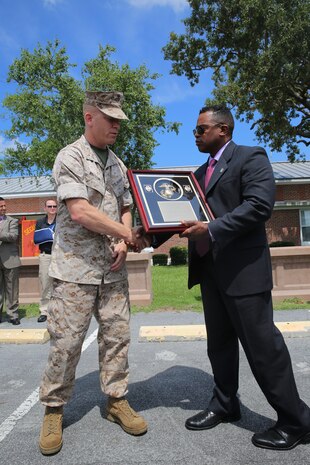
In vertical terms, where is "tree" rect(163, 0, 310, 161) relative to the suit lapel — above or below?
above

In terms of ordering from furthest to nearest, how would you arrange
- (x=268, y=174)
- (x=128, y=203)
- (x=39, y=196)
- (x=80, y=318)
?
(x=39, y=196) → (x=128, y=203) → (x=80, y=318) → (x=268, y=174)

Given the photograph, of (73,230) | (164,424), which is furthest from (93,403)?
(73,230)

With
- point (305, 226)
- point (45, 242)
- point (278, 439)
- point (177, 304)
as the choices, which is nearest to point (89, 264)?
point (278, 439)

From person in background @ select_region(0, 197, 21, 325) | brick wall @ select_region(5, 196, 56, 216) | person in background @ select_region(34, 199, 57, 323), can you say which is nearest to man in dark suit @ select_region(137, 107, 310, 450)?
person in background @ select_region(34, 199, 57, 323)

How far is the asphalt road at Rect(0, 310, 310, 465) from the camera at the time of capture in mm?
2459

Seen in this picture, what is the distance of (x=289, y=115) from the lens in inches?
783

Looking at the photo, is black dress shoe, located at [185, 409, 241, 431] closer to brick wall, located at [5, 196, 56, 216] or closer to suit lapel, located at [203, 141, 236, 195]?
suit lapel, located at [203, 141, 236, 195]

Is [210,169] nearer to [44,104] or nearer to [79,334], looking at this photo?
[79,334]

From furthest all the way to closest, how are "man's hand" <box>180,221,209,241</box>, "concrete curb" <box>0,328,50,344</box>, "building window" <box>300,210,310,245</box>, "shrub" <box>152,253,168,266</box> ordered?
1. "building window" <box>300,210,310,245</box>
2. "shrub" <box>152,253,168,266</box>
3. "concrete curb" <box>0,328,50,344</box>
4. "man's hand" <box>180,221,209,241</box>

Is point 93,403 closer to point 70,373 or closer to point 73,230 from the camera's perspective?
point 70,373

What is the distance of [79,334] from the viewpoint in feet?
8.99

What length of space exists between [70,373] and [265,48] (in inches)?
696

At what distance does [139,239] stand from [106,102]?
3.21 ft

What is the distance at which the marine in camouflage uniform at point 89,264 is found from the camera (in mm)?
2691
